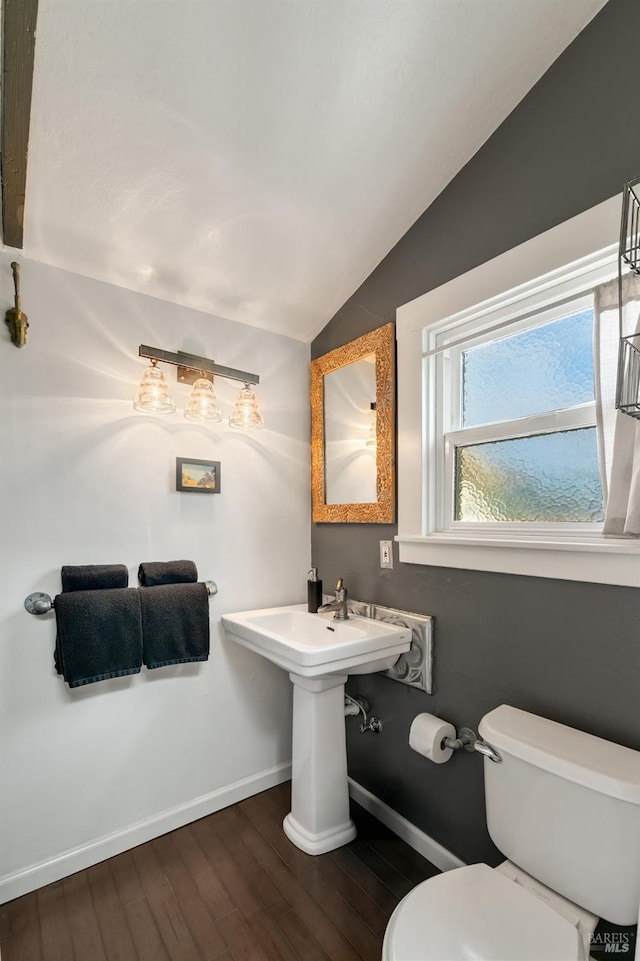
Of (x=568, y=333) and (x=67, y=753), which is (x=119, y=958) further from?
(x=568, y=333)

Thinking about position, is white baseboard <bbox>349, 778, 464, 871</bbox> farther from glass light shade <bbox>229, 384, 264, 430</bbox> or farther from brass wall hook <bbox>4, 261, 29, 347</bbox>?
brass wall hook <bbox>4, 261, 29, 347</bbox>

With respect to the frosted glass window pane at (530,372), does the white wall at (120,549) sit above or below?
below

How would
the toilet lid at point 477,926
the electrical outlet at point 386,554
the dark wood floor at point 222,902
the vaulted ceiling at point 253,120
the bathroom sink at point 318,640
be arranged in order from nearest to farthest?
1. the toilet lid at point 477,926
2. the vaulted ceiling at point 253,120
3. the dark wood floor at point 222,902
4. the bathroom sink at point 318,640
5. the electrical outlet at point 386,554

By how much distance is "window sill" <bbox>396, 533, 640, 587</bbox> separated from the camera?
1.13 metres

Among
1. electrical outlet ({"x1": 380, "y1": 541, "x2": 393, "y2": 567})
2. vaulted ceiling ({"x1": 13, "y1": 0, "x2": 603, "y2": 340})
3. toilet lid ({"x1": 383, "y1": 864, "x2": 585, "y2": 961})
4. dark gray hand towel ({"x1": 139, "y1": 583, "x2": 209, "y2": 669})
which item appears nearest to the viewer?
toilet lid ({"x1": 383, "y1": 864, "x2": 585, "y2": 961})

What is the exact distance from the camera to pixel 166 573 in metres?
1.78

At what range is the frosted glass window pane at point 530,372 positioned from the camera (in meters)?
1.34

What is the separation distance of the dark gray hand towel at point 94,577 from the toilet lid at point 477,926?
1.27 metres

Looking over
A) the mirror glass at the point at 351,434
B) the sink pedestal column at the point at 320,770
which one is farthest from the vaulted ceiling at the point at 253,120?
the sink pedestal column at the point at 320,770

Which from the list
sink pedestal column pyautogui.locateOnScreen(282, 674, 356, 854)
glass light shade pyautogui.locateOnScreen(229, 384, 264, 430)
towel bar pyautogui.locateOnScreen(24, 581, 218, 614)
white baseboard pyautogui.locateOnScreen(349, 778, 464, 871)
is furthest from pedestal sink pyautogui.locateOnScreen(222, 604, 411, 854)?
glass light shade pyautogui.locateOnScreen(229, 384, 264, 430)

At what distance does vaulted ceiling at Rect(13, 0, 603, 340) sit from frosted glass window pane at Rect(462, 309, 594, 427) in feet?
2.18

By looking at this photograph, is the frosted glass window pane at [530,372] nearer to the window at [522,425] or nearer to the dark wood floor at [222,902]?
the window at [522,425]

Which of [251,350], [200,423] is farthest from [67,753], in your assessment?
[251,350]

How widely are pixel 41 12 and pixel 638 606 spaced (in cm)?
200
